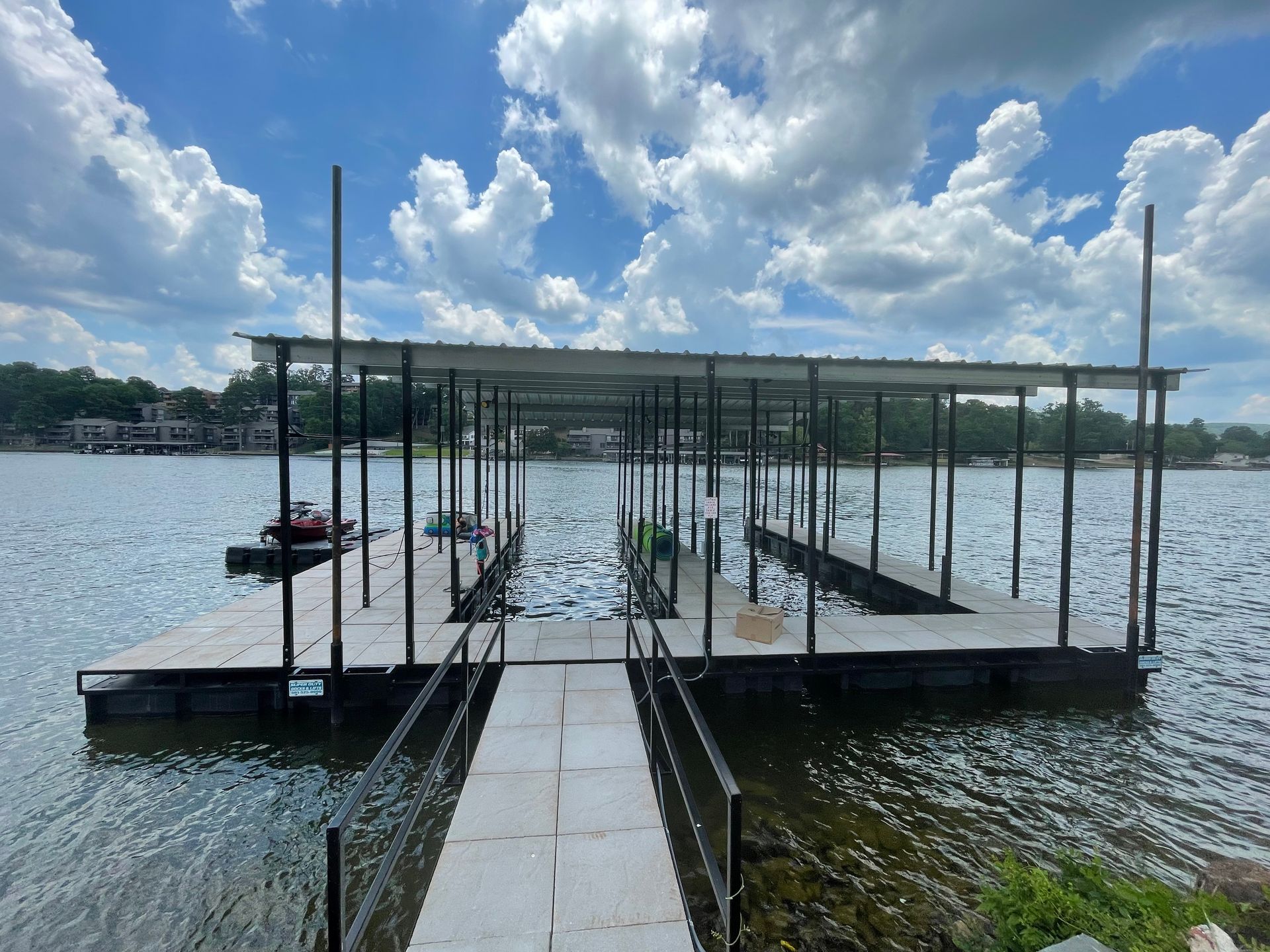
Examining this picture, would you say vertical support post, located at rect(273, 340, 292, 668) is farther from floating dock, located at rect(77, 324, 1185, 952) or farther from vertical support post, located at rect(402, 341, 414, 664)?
vertical support post, located at rect(402, 341, 414, 664)

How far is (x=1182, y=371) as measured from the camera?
26.0 ft

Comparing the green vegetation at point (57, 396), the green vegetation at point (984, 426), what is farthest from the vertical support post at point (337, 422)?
the green vegetation at point (57, 396)

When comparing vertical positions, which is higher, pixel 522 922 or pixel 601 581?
pixel 522 922

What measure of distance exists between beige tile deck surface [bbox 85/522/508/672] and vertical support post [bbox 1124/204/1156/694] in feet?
31.7

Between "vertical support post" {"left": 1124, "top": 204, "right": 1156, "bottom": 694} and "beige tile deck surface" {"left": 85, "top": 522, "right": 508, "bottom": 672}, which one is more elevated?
"vertical support post" {"left": 1124, "top": 204, "right": 1156, "bottom": 694}

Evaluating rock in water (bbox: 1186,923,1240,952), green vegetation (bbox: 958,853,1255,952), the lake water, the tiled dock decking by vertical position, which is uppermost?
rock in water (bbox: 1186,923,1240,952)

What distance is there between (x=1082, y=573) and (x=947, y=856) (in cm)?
1756

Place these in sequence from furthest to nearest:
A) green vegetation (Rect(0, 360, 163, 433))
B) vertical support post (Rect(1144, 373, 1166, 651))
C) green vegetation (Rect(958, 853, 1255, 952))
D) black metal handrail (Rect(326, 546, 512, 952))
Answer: green vegetation (Rect(0, 360, 163, 433)) < vertical support post (Rect(1144, 373, 1166, 651)) < green vegetation (Rect(958, 853, 1255, 952)) < black metal handrail (Rect(326, 546, 512, 952))

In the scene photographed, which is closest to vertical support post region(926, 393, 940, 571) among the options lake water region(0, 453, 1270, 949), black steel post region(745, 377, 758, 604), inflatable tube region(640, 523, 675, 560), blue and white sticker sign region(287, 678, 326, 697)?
lake water region(0, 453, 1270, 949)

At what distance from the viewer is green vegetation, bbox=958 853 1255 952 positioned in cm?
320

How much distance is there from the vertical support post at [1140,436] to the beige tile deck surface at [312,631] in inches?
380

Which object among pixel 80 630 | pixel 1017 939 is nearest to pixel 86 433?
pixel 80 630

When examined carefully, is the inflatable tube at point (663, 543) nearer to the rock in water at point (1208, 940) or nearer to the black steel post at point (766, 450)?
the black steel post at point (766, 450)

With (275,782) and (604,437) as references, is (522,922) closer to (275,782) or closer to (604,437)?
(275,782)
